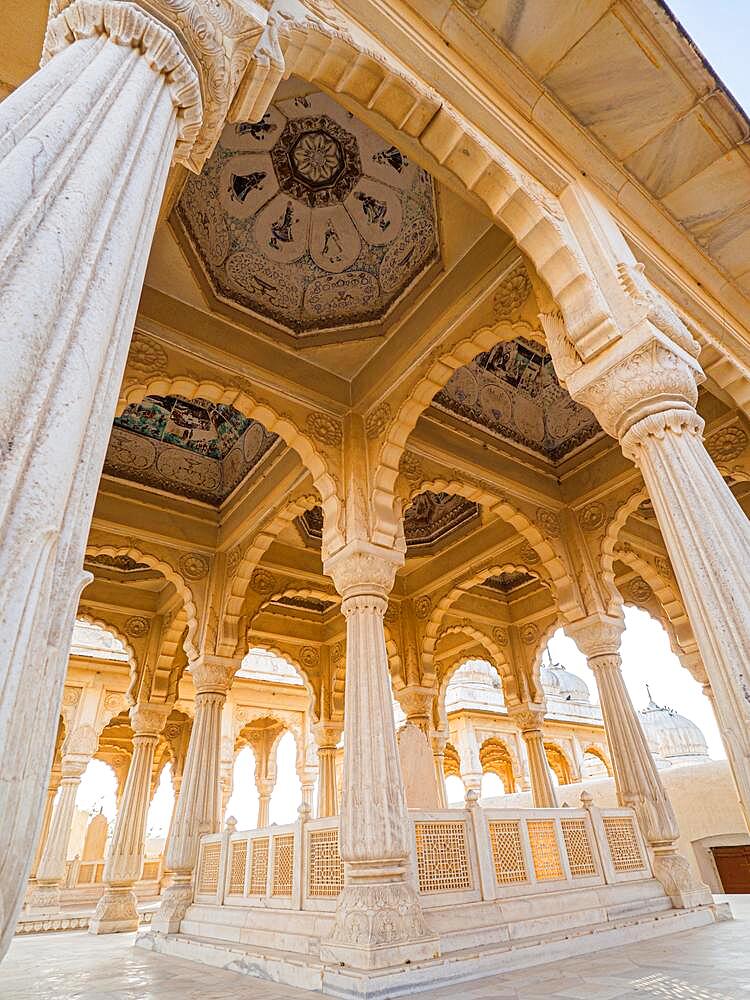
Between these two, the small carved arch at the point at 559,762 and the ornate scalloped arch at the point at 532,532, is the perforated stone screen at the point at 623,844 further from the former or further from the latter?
the small carved arch at the point at 559,762

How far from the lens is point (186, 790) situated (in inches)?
279

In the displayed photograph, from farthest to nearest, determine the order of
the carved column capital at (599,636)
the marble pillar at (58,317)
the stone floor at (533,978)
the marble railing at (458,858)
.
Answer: the carved column capital at (599,636) < the marble railing at (458,858) < the stone floor at (533,978) < the marble pillar at (58,317)

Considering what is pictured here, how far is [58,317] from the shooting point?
4.25 feet

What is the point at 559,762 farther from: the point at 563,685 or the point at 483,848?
the point at 483,848

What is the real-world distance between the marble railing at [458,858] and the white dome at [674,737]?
57.6ft

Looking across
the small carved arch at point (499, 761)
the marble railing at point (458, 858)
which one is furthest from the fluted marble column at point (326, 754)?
the small carved arch at point (499, 761)

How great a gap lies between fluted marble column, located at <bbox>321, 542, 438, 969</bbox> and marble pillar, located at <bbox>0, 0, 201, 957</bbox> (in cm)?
371

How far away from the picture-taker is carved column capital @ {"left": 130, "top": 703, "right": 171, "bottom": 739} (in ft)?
31.2

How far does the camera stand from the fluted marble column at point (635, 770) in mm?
6059

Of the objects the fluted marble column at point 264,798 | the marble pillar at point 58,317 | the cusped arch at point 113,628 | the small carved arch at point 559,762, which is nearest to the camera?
the marble pillar at point 58,317

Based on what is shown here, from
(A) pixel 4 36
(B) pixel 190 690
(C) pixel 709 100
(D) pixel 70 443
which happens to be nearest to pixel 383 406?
(C) pixel 709 100

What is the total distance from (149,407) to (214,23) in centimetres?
623

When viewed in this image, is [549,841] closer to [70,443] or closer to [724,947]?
[724,947]

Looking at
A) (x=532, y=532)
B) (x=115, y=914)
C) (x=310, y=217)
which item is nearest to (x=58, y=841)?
(x=115, y=914)
